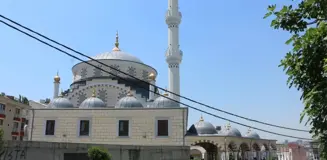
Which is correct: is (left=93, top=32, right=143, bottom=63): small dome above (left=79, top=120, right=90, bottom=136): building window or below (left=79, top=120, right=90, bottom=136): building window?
above

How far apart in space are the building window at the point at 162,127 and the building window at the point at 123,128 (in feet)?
6.19

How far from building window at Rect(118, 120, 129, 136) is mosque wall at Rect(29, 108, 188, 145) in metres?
0.14

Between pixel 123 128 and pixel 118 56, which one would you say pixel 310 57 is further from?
pixel 118 56

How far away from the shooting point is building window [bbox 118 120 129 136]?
20.2 meters

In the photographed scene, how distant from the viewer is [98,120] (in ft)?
66.9

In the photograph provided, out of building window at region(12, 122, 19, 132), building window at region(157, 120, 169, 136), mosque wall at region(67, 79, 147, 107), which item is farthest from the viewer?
building window at region(12, 122, 19, 132)

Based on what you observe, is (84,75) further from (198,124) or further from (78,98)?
(198,124)

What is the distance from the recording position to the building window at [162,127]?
65.6ft

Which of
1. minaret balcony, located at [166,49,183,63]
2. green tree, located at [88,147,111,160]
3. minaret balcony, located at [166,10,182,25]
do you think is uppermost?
minaret balcony, located at [166,10,182,25]

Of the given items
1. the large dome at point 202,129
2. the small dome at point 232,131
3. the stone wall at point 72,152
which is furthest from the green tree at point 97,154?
the small dome at point 232,131

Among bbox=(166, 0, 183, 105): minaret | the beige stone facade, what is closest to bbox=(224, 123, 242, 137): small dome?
the beige stone facade

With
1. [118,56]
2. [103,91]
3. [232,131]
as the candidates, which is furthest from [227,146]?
[118,56]

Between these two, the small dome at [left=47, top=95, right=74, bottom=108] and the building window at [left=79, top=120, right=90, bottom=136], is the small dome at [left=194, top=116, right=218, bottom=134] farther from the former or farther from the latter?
the small dome at [left=47, top=95, right=74, bottom=108]

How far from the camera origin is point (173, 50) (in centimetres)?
2759
